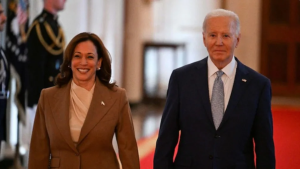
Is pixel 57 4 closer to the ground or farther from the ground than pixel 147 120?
farther from the ground

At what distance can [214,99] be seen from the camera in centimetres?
314

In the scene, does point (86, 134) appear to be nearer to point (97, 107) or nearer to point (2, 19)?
point (97, 107)

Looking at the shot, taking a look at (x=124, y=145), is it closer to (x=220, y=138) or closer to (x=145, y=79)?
(x=220, y=138)

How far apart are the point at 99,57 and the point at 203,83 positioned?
59 centimetres

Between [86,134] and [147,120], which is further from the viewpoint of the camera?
[147,120]

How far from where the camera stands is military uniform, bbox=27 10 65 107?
593 centimetres

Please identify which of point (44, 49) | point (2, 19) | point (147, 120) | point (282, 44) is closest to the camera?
point (2, 19)

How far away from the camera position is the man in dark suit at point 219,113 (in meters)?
3.09

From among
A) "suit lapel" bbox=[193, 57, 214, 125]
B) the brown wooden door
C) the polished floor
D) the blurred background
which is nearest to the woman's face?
"suit lapel" bbox=[193, 57, 214, 125]

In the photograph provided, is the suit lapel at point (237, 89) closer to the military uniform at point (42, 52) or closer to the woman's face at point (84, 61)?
the woman's face at point (84, 61)

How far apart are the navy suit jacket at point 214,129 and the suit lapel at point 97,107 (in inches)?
13.3

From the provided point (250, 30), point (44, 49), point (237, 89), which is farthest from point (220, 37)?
point (250, 30)

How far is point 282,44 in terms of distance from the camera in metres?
13.2

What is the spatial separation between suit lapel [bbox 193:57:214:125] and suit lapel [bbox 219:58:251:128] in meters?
0.10
